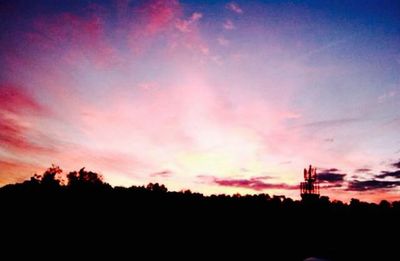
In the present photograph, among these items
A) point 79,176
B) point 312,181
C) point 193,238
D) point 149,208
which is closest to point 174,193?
point 149,208

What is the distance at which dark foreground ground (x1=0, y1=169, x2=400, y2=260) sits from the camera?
2067 cm

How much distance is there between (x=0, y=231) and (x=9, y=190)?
4920mm

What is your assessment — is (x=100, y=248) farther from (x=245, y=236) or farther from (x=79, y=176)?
(x=79, y=176)

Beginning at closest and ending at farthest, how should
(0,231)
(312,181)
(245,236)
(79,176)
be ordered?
(0,231), (245,236), (312,181), (79,176)

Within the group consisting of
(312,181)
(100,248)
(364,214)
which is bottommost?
(100,248)

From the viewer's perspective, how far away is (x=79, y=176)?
2992 inches

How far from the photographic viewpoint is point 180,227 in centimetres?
2284

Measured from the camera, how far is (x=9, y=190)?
25312 millimetres

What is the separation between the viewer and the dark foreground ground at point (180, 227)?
20.7 meters

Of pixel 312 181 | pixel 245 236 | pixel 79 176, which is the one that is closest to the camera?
pixel 245 236

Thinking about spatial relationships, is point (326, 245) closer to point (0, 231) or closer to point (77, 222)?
point (77, 222)

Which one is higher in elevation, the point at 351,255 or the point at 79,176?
the point at 79,176

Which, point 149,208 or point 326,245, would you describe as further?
point 149,208

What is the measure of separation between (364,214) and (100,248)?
54.8 ft
